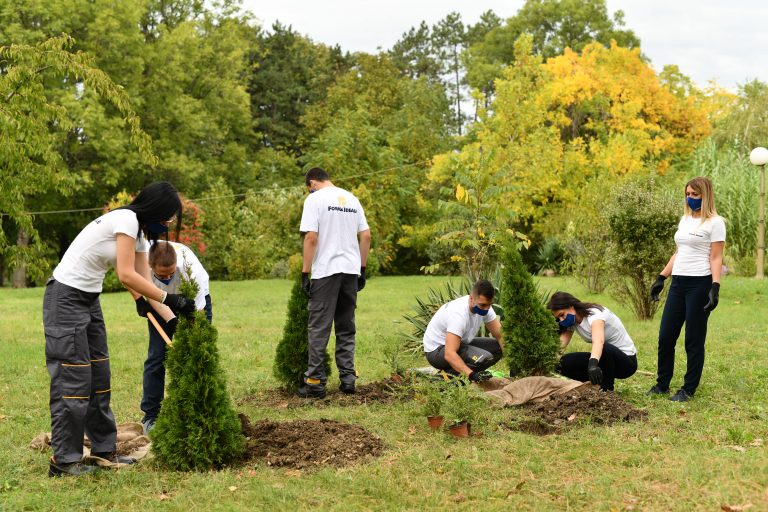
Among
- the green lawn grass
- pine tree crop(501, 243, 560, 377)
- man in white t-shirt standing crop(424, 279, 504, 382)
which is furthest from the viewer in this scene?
pine tree crop(501, 243, 560, 377)

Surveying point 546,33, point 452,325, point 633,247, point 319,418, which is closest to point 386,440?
point 319,418

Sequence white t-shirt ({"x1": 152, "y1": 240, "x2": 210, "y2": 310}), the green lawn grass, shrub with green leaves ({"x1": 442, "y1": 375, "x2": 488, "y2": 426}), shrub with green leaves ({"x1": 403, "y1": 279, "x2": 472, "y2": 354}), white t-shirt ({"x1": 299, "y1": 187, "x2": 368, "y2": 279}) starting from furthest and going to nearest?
shrub with green leaves ({"x1": 403, "y1": 279, "x2": 472, "y2": 354}), white t-shirt ({"x1": 299, "y1": 187, "x2": 368, "y2": 279}), white t-shirt ({"x1": 152, "y1": 240, "x2": 210, "y2": 310}), shrub with green leaves ({"x1": 442, "y1": 375, "x2": 488, "y2": 426}), the green lawn grass

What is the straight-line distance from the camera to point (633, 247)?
11875 millimetres

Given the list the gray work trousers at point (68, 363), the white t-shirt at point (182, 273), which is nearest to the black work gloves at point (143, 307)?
the white t-shirt at point (182, 273)

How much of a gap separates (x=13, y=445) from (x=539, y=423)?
3.82 m

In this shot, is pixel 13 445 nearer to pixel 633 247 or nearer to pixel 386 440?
pixel 386 440

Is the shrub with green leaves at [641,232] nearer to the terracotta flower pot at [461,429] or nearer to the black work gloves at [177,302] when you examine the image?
the terracotta flower pot at [461,429]

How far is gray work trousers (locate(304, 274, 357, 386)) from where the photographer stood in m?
7.34

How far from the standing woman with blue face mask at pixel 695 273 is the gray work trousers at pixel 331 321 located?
2792 millimetres

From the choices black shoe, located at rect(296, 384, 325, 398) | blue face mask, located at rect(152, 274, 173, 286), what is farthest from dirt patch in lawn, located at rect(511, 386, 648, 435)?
blue face mask, located at rect(152, 274, 173, 286)

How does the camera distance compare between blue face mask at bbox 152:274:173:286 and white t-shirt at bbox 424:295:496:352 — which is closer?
blue face mask at bbox 152:274:173:286

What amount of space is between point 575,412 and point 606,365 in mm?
1072

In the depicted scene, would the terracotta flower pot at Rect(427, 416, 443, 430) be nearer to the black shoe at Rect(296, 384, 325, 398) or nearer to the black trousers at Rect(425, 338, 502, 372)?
the black trousers at Rect(425, 338, 502, 372)

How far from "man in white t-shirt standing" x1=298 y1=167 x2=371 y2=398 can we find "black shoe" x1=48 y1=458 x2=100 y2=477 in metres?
2.53
